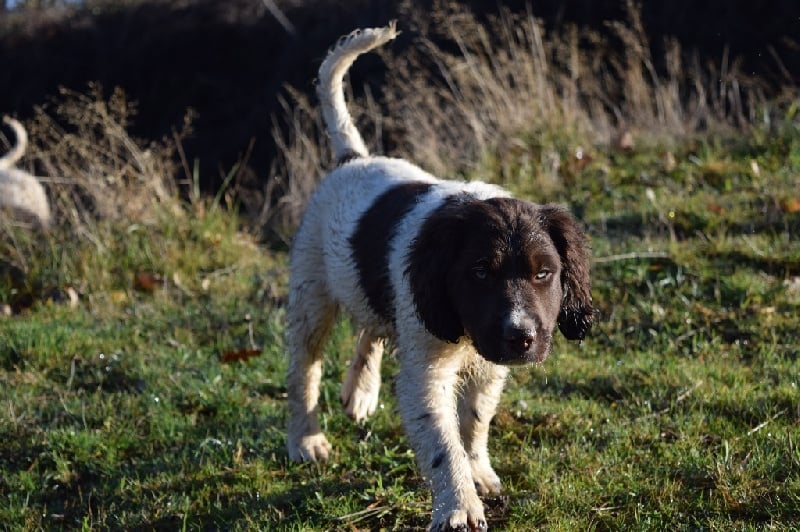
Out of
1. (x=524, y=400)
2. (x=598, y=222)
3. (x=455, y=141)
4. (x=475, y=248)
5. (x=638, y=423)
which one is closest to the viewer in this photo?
(x=475, y=248)

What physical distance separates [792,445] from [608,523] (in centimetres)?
96

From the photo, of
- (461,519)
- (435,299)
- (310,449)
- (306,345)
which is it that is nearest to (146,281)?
(306,345)

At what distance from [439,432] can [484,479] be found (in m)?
0.50

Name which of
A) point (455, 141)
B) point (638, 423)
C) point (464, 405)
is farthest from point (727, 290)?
point (455, 141)

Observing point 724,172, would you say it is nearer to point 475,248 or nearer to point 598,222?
point 598,222

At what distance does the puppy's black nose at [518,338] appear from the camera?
3295mm

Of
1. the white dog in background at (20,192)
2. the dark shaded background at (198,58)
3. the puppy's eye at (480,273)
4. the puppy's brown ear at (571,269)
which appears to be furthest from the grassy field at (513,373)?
the dark shaded background at (198,58)

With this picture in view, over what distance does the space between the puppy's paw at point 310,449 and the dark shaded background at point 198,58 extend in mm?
11613

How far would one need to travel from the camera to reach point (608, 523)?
365cm

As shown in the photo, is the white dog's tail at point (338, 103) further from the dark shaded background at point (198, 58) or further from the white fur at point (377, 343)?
the dark shaded background at point (198, 58)

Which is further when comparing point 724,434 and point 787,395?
point 787,395

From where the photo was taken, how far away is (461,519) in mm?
3357

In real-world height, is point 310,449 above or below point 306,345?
below

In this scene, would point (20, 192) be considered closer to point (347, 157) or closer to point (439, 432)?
point (347, 157)
